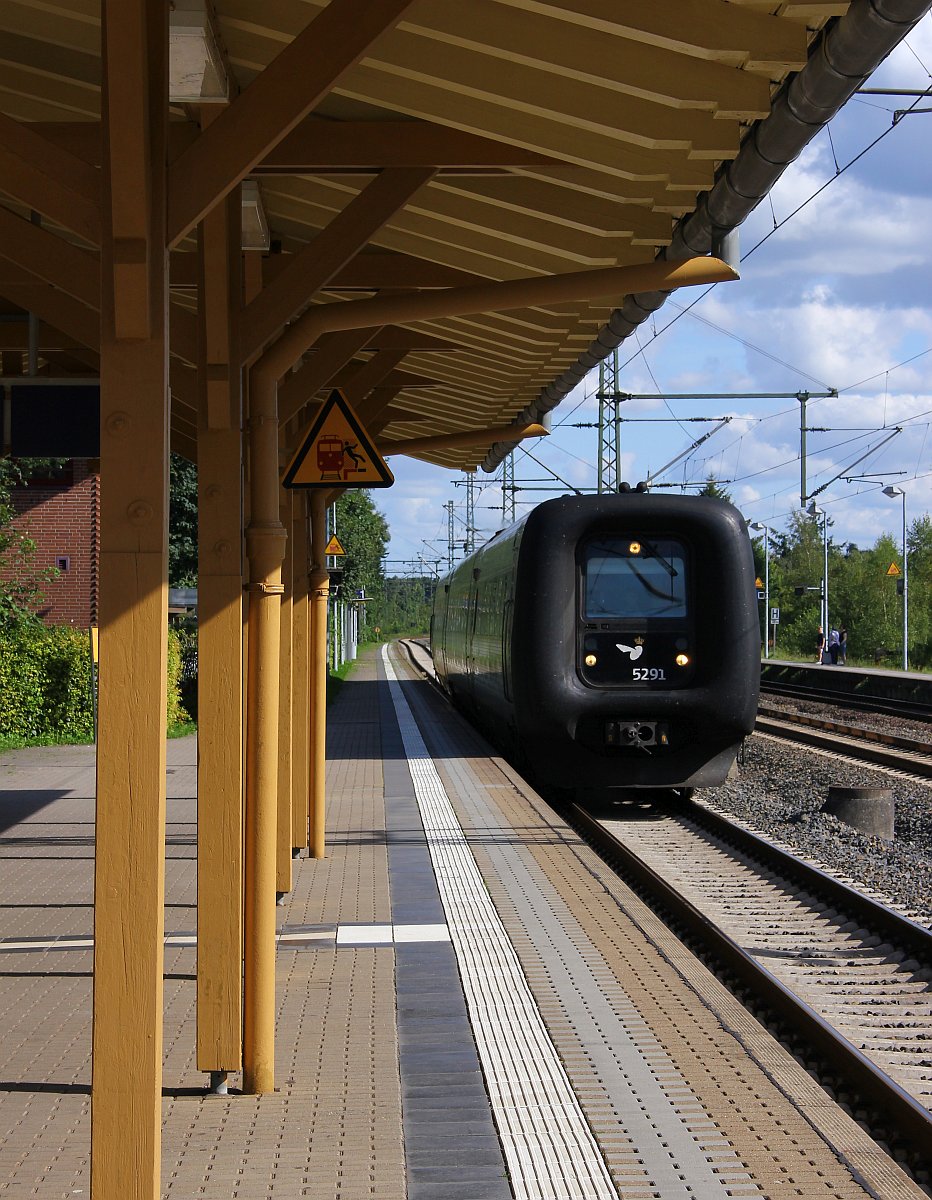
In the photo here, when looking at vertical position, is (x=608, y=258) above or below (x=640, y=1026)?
above

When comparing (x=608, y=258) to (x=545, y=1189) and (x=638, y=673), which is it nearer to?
(x=545, y=1189)

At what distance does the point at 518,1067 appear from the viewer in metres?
5.29

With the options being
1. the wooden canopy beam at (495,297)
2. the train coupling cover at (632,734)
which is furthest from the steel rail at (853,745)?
the wooden canopy beam at (495,297)

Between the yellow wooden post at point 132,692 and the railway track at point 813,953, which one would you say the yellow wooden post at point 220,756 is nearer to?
the yellow wooden post at point 132,692

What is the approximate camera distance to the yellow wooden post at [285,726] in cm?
797

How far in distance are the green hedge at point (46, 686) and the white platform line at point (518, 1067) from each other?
34.7 ft

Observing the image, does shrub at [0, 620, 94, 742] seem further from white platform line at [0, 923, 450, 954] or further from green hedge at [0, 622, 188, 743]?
white platform line at [0, 923, 450, 954]

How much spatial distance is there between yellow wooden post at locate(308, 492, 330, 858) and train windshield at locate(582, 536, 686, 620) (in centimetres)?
Result: 347

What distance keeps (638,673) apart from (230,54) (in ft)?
27.3

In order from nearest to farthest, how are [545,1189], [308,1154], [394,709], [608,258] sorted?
[545,1189] < [308,1154] < [608,258] < [394,709]

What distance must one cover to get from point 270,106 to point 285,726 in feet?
15.7

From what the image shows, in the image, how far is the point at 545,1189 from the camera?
4121 mm

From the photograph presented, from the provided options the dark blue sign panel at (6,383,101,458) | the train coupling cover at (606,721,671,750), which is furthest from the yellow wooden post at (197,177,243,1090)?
the train coupling cover at (606,721,671,750)

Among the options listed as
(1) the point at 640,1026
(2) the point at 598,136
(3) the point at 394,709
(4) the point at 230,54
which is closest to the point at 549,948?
(1) the point at 640,1026
